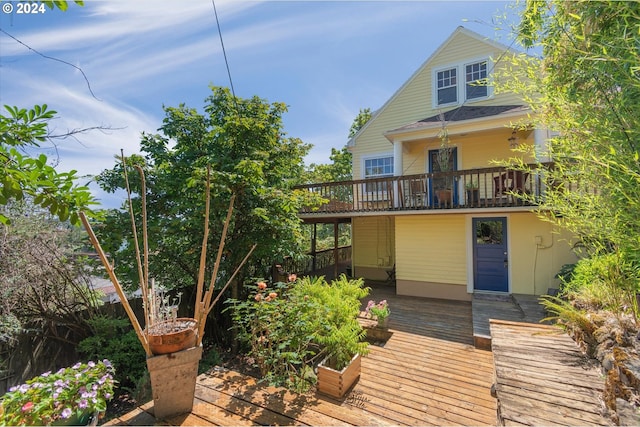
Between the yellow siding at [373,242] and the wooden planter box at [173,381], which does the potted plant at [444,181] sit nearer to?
the yellow siding at [373,242]

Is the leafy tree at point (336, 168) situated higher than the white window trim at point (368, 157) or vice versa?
the leafy tree at point (336, 168)

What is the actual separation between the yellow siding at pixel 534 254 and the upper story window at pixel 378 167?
14.8 feet

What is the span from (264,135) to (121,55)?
233cm

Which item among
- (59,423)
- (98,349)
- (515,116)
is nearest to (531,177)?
(515,116)

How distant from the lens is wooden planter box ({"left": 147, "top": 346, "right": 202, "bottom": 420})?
239 cm

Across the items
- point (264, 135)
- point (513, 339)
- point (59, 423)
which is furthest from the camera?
point (264, 135)

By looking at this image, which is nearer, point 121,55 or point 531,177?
point 121,55

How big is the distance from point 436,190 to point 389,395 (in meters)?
5.50

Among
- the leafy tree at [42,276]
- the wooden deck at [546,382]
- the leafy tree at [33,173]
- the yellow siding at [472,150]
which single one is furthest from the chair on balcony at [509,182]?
the leafy tree at [42,276]

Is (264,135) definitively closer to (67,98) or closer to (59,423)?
(67,98)

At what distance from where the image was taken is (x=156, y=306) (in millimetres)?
2990

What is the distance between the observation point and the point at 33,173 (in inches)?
66.0

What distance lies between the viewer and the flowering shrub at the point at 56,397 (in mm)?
1992

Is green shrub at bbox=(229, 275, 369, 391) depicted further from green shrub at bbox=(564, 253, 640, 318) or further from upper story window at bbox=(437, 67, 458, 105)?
upper story window at bbox=(437, 67, 458, 105)
